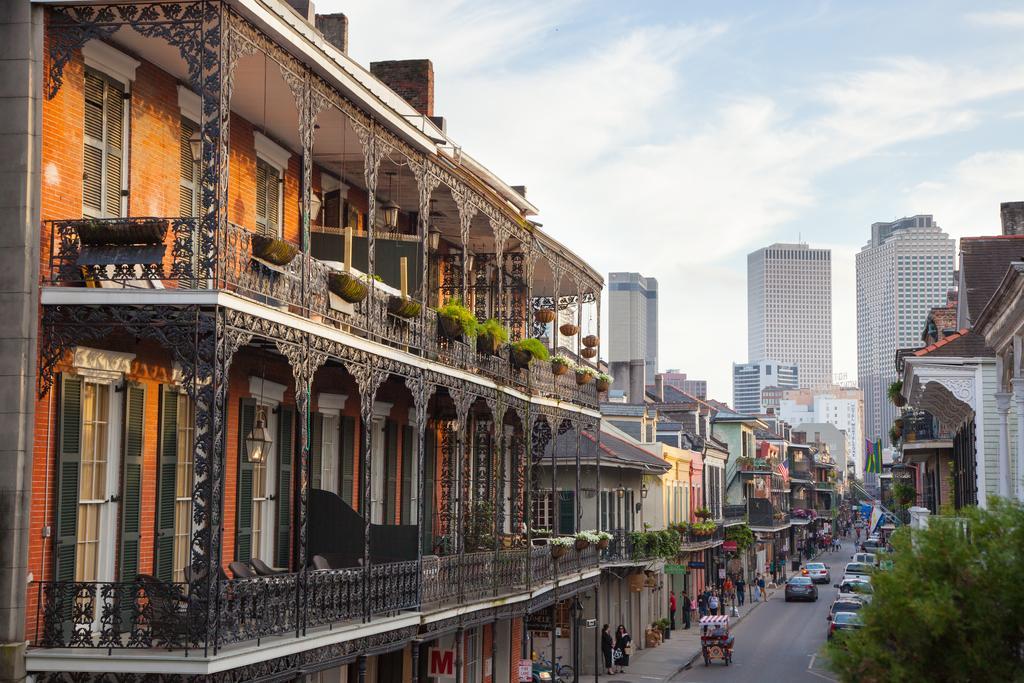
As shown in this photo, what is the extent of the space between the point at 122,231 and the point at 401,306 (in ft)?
19.6

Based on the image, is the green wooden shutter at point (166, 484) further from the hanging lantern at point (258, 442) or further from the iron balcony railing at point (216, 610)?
the iron balcony railing at point (216, 610)

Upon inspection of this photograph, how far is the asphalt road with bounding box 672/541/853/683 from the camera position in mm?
37906

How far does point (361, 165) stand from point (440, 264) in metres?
5.91

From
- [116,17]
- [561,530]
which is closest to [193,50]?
[116,17]

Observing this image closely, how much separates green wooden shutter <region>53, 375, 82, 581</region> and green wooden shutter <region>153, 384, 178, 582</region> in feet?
5.19

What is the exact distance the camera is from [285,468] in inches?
742

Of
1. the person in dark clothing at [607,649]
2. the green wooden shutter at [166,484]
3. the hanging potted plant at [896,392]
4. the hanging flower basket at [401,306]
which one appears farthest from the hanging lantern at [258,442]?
the hanging potted plant at [896,392]

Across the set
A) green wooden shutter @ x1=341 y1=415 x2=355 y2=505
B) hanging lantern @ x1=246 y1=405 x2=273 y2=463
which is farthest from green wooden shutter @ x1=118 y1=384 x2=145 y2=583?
green wooden shutter @ x1=341 y1=415 x2=355 y2=505

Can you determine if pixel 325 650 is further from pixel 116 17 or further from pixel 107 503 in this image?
pixel 116 17

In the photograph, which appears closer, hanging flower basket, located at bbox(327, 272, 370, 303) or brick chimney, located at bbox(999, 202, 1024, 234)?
hanging flower basket, located at bbox(327, 272, 370, 303)

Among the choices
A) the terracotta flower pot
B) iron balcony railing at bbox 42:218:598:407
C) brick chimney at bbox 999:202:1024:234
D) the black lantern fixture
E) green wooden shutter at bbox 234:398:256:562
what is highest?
brick chimney at bbox 999:202:1024:234

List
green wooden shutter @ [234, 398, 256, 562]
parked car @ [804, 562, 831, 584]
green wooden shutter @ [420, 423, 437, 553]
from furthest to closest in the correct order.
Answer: parked car @ [804, 562, 831, 584]
green wooden shutter @ [420, 423, 437, 553]
green wooden shutter @ [234, 398, 256, 562]

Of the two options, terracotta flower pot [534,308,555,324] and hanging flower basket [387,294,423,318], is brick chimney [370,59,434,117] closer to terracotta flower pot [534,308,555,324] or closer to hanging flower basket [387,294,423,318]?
terracotta flower pot [534,308,555,324]

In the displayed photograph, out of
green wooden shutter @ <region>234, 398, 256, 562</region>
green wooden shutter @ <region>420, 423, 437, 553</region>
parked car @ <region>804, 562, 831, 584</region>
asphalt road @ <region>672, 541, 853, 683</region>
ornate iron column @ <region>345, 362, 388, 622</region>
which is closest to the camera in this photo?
ornate iron column @ <region>345, 362, 388, 622</region>
